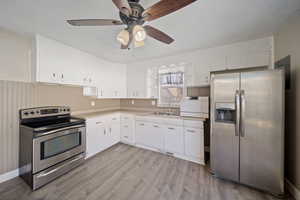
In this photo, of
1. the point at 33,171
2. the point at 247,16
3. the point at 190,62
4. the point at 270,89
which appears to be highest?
the point at 247,16

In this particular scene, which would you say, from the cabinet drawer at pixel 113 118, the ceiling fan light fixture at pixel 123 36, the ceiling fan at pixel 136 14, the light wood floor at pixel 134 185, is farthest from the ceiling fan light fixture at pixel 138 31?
the cabinet drawer at pixel 113 118

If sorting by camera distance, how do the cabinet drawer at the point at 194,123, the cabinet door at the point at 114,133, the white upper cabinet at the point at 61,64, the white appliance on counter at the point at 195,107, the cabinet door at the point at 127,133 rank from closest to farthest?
the white upper cabinet at the point at 61,64
the cabinet drawer at the point at 194,123
the white appliance on counter at the point at 195,107
the cabinet door at the point at 114,133
the cabinet door at the point at 127,133

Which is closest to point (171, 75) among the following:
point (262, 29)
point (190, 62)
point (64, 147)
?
point (190, 62)

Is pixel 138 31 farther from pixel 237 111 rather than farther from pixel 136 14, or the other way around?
pixel 237 111

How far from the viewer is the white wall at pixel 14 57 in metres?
2.00

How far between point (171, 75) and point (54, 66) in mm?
2623

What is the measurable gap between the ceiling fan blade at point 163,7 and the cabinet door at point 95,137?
2392mm

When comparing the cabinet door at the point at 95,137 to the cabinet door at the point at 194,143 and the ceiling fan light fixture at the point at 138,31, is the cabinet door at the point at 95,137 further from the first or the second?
the ceiling fan light fixture at the point at 138,31

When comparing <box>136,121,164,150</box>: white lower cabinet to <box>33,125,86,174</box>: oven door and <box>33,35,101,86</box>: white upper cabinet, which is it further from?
<box>33,35,101,86</box>: white upper cabinet

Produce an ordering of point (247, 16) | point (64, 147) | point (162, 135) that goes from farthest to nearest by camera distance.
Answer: point (162, 135), point (64, 147), point (247, 16)

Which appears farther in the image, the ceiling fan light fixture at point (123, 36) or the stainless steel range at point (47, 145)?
the stainless steel range at point (47, 145)

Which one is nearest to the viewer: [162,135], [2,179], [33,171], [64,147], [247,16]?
[247,16]

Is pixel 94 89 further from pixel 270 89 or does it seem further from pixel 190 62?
pixel 270 89

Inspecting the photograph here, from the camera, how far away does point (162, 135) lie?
9.73 ft
